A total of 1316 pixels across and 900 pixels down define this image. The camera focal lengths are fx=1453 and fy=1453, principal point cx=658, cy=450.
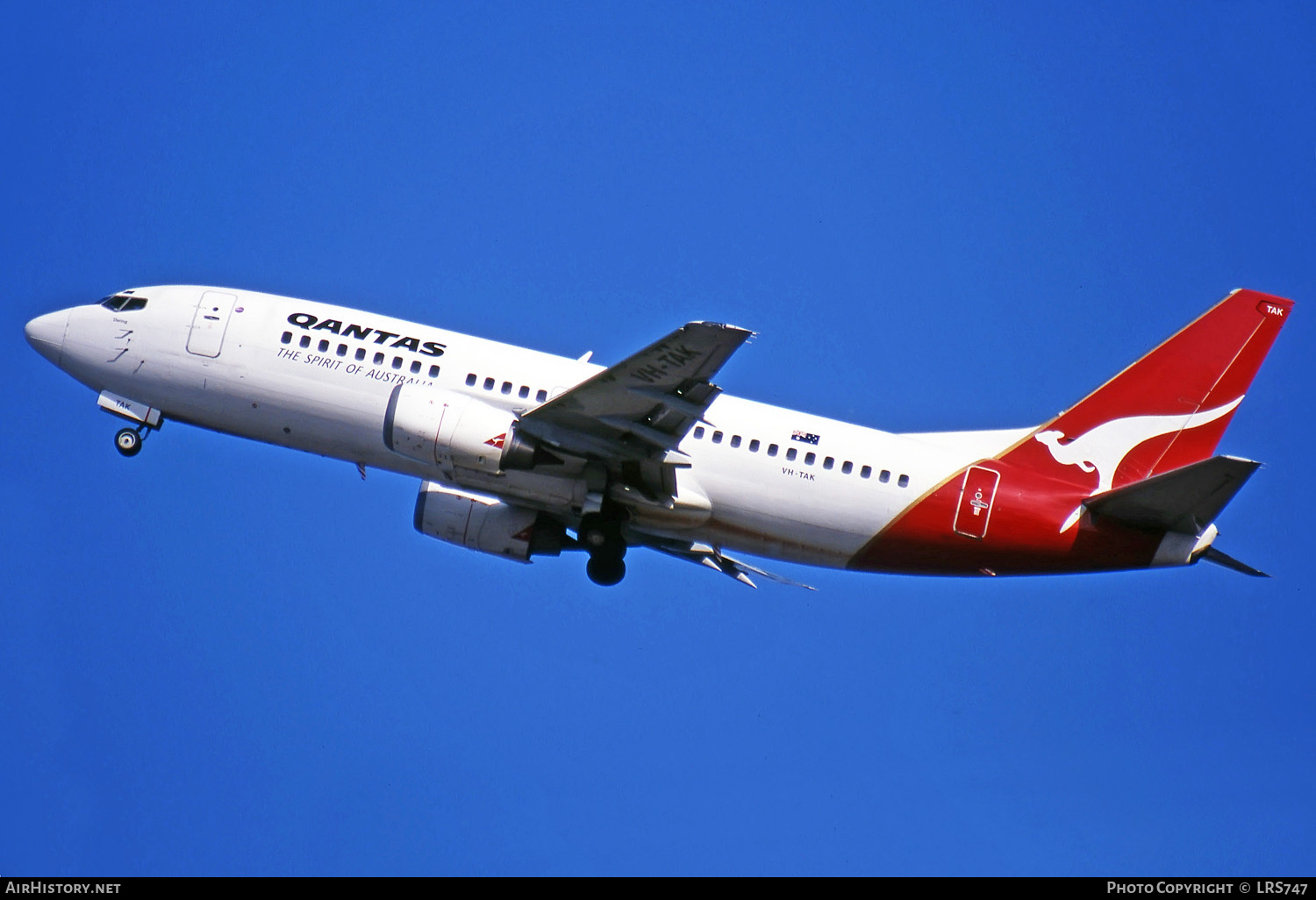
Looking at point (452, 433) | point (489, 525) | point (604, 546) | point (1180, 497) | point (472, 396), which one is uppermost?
point (472, 396)

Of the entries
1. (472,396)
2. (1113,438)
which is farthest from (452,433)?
(1113,438)

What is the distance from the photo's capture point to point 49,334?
34.5 metres

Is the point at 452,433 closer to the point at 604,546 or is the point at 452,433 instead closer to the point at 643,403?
the point at 643,403

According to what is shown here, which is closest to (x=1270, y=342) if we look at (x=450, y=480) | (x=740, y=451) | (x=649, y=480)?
(x=740, y=451)

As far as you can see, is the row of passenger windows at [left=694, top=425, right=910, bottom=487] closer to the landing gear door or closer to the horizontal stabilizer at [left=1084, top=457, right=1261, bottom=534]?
the horizontal stabilizer at [left=1084, top=457, right=1261, bottom=534]

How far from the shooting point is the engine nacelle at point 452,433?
29.9 meters

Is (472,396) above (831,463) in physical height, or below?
above

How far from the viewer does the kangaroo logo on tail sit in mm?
32344

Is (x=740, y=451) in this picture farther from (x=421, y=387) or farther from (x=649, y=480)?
(x=421, y=387)

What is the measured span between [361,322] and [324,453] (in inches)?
120

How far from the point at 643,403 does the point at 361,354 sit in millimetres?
6938

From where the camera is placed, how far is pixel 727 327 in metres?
26.4

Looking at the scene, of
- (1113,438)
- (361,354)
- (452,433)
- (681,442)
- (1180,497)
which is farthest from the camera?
(1113,438)

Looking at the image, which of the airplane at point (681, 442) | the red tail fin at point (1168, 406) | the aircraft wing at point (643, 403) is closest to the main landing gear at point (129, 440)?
the airplane at point (681, 442)
